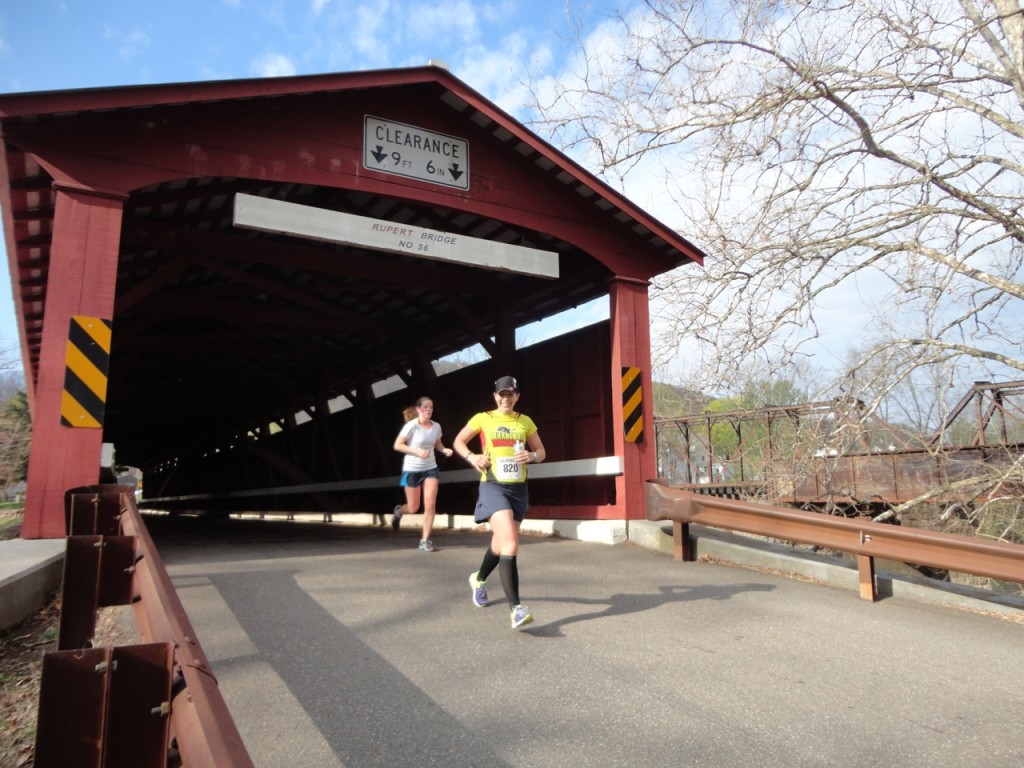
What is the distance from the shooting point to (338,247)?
11117 mm

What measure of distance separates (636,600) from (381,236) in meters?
4.64

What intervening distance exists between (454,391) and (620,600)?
875cm

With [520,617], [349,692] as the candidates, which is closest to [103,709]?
[349,692]

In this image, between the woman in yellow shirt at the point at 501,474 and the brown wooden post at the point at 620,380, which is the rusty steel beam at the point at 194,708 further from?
the brown wooden post at the point at 620,380

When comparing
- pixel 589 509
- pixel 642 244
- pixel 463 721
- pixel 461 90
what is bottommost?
pixel 463 721

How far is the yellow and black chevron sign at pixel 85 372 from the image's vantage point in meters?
5.86

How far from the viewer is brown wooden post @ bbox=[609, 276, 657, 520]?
27.3 ft

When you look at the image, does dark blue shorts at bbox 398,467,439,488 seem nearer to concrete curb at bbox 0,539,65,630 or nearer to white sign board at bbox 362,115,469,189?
white sign board at bbox 362,115,469,189

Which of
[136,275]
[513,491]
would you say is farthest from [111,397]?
[513,491]

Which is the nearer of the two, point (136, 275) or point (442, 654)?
point (442, 654)

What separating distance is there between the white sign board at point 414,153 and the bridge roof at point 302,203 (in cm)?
10

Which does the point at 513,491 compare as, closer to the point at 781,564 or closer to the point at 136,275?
the point at 781,564

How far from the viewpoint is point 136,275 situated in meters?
11.8

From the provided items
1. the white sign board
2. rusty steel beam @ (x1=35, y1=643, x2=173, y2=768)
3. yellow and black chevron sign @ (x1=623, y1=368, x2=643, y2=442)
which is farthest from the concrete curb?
yellow and black chevron sign @ (x1=623, y1=368, x2=643, y2=442)
